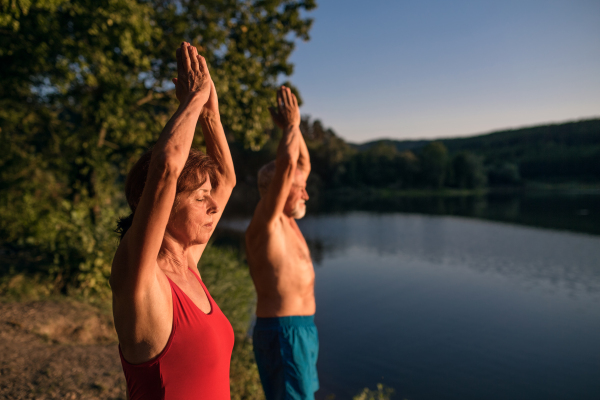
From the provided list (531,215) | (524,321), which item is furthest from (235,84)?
(531,215)

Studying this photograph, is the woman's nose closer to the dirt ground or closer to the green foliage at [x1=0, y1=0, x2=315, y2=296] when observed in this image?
the dirt ground

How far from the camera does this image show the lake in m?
7.55

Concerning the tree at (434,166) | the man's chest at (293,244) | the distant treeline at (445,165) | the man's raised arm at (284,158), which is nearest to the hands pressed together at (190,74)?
the man's raised arm at (284,158)

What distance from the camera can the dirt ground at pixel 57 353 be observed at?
3.48 m

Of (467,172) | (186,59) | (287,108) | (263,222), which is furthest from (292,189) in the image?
(467,172)

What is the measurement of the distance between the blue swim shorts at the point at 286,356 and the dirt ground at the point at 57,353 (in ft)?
5.82

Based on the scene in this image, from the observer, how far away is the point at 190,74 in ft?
4.55

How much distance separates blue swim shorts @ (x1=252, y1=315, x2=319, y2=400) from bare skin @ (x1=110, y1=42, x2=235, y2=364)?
1.35 metres

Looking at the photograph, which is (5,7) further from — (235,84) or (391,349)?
(391,349)

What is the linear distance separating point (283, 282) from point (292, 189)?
695 millimetres

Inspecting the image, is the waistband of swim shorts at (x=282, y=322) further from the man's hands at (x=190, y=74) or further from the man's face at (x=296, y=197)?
the man's hands at (x=190, y=74)

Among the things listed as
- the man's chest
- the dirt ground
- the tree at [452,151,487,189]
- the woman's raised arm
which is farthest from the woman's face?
the tree at [452,151,487,189]

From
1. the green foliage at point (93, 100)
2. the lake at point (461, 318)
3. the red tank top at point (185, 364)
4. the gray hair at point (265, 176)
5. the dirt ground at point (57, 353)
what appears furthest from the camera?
the lake at point (461, 318)

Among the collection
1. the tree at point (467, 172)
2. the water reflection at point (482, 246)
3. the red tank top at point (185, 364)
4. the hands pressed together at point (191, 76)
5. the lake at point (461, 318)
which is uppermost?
the tree at point (467, 172)
